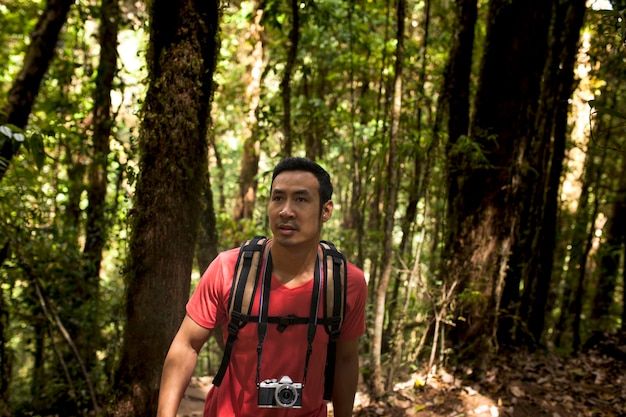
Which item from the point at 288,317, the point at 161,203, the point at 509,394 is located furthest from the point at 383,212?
the point at 288,317

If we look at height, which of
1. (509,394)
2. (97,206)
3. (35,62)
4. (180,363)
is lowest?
(509,394)

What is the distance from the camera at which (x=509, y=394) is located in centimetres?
538

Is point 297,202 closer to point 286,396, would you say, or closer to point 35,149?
point 286,396

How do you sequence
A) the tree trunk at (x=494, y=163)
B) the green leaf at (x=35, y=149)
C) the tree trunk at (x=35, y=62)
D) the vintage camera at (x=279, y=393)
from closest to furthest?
the vintage camera at (x=279, y=393) → the green leaf at (x=35, y=149) → the tree trunk at (x=35, y=62) → the tree trunk at (x=494, y=163)

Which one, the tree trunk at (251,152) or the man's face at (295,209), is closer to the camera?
the man's face at (295,209)

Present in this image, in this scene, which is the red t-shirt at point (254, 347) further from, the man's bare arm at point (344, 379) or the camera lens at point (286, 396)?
the man's bare arm at point (344, 379)

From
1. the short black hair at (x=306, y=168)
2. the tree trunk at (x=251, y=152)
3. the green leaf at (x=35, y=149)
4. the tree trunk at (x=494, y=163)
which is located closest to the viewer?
the short black hair at (x=306, y=168)

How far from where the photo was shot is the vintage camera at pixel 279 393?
248 centimetres

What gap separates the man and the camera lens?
3.1 inches

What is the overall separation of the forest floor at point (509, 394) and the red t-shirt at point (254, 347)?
2.91 m

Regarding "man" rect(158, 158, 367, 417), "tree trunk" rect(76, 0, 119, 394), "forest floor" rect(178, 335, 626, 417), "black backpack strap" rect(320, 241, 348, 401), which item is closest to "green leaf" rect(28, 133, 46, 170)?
"man" rect(158, 158, 367, 417)

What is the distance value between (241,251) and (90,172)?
20.3 feet

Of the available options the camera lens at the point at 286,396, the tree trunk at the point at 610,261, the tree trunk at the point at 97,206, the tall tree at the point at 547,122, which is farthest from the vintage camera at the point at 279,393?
the tree trunk at the point at 610,261

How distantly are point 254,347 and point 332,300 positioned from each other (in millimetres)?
446
